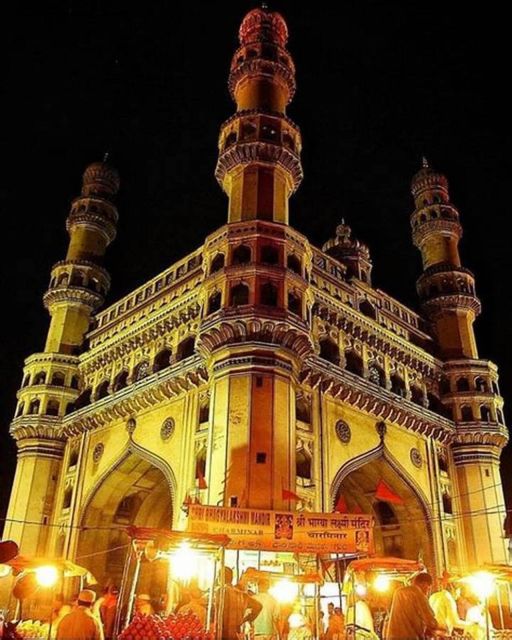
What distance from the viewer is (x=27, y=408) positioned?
32.5 metres

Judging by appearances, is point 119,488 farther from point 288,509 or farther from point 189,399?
point 288,509

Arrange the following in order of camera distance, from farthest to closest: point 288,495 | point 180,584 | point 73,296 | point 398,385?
1. point 73,296
2. point 398,385
3. point 288,495
4. point 180,584

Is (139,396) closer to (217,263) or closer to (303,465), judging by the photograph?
(217,263)

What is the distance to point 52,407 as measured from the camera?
1283 inches

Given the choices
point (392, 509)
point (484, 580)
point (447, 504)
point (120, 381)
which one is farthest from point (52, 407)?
point (484, 580)

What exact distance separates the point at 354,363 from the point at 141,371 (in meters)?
9.84

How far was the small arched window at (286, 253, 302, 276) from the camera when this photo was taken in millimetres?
25891

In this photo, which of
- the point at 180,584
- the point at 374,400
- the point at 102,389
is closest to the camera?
the point at 180,584

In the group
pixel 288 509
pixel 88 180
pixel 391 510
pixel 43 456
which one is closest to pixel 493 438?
pixel 391 510

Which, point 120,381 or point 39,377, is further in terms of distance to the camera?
point 39,377

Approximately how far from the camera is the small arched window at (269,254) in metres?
25.3

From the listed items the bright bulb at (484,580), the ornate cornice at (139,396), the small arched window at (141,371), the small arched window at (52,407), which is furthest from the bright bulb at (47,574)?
the small arched window at (52,407)

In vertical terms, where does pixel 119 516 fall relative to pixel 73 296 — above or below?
below

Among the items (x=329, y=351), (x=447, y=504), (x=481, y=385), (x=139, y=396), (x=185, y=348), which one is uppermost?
(x=481, y=385)
